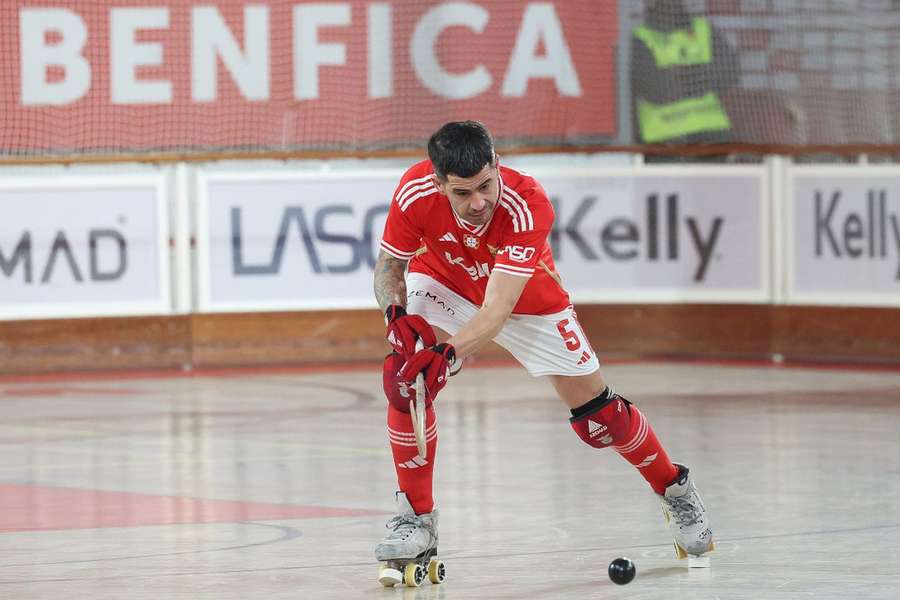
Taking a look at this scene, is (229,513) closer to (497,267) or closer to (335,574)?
(335,574)

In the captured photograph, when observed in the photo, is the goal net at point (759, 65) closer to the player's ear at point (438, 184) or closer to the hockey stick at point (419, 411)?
the player's ear at point (438, 184)

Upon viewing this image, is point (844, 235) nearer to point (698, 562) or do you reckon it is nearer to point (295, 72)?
point (295, 72)

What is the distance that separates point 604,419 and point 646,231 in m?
8.37

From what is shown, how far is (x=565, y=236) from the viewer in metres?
14.1

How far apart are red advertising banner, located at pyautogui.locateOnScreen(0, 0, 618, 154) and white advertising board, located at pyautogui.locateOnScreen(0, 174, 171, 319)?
619 millimetres

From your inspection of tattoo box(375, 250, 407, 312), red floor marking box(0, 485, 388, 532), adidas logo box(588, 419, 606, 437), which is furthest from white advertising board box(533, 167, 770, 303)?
tattoo box(375, 250, 407, 312)

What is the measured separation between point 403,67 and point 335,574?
927 cm

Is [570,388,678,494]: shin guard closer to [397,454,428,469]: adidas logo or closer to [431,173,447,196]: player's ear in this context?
[397,454,428,469]: adidas logo

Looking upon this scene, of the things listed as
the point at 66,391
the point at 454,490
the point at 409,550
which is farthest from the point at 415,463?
the point at 66,391

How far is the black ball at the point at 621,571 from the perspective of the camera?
5.70 metres

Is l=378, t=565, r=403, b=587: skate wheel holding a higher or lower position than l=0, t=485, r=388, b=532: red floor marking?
higher

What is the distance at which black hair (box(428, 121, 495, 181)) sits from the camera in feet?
17.7

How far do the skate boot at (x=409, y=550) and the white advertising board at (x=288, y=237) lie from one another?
798cm

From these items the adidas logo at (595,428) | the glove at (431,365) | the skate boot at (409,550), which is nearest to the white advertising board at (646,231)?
the adidas logo at (595,428)
